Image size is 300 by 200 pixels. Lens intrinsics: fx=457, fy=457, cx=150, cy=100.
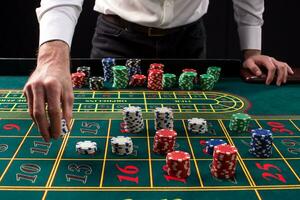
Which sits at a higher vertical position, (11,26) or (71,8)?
(71,8)

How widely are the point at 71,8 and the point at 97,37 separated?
93 cm

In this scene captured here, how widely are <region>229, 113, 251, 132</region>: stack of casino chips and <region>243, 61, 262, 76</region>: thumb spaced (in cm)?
68

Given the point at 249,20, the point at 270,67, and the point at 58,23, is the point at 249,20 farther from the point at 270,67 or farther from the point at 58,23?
the point at 58,23

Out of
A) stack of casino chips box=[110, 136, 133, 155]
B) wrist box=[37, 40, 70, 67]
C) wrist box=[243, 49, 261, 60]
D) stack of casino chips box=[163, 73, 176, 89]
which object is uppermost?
wrist box=[37, 40, 70, 67]

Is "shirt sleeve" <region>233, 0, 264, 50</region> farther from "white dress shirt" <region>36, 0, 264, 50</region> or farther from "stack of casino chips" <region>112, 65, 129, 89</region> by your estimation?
"stack of casino chips" <region>112, 65, 129, 89</region>

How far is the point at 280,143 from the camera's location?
5.47 ft

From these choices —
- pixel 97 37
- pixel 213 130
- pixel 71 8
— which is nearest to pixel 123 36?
pixel 97 37

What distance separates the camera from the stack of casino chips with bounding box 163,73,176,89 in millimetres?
2274

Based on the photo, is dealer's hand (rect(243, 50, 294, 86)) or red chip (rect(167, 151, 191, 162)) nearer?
red chip (rect(167, 151, 191, 162))

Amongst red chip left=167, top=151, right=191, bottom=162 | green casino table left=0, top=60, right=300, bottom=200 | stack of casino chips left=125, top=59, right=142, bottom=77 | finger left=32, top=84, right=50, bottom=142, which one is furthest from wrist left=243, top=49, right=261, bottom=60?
finger left=32, top=84, right=50, bottom=142

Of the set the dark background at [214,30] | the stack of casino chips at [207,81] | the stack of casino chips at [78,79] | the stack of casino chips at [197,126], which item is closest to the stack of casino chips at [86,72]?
the stack of casino chips at [78,79]

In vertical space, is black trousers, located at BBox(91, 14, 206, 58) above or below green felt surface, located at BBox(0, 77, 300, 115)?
above

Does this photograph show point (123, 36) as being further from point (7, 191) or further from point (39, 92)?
point (7, 191)

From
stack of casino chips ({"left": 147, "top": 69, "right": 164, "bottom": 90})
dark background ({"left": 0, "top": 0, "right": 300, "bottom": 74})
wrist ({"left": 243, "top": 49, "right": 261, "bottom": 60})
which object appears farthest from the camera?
dark background ({"left": 0, "top": 0, "right": 300, "bottom": 74})
